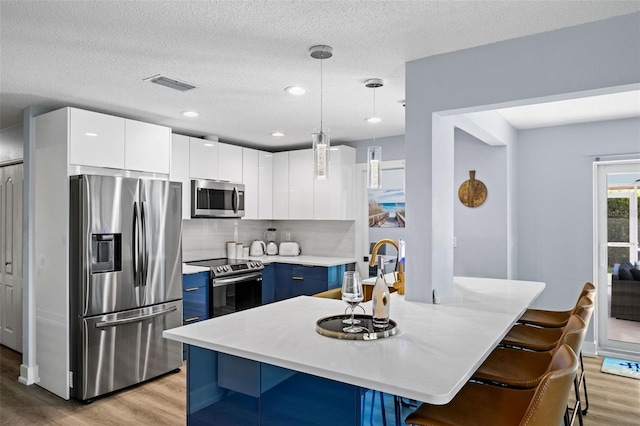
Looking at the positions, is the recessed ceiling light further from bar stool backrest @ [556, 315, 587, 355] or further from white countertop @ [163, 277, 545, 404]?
bar stool backrest @ [556, 315, 587, 355]

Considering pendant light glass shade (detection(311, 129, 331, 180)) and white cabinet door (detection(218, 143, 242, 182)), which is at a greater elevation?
white cabinet door (detection(218, 143, 242, 182))

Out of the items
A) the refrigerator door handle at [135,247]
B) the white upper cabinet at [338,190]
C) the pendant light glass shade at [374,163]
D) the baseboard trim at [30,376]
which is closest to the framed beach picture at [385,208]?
the white upper cabinet at [338,190]

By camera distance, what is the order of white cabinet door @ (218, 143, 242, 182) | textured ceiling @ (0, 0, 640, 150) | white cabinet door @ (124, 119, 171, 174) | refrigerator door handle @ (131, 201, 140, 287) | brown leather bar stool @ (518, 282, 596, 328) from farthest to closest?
1. white cabinet door @ (218, 143, 242, 182)
2. white cabinet door @ (124, 119, 171, 174)
3. refrigerator door handle @ (131, 201, 140, 287)
4. brown leather bar stool @ (518, 282, 596, 328)
5. textured ceiling @ (0, 0, 640, 150)

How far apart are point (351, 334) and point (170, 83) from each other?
2.25 m

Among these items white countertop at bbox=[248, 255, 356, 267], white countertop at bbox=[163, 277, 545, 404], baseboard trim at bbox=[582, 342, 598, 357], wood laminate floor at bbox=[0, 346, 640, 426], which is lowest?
wood laminate floor at bbox=[0, 346, 640, 426]

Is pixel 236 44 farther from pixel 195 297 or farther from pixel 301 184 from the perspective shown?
pixel 301 184

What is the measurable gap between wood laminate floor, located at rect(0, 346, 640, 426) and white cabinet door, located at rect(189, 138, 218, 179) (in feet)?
7.01

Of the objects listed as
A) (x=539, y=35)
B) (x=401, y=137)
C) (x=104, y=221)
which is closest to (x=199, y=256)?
(x=104, y=221)

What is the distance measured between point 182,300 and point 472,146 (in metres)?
3.32

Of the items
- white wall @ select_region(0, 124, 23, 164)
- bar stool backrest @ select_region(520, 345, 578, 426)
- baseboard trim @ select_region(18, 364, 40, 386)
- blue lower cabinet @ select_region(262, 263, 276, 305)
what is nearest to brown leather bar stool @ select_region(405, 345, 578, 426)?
bar stool backrest @ select_region(520, 345, 578, 426)

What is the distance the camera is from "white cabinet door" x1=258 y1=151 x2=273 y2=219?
5637mm

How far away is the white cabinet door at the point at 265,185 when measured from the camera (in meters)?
5.64

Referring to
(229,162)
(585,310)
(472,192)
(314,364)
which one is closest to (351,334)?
(314,364)

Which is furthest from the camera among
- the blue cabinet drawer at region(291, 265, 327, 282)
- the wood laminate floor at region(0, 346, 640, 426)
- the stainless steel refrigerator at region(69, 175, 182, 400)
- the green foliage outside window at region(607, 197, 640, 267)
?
the blue cabinet drawer at region(291, 265, 327, 282)
